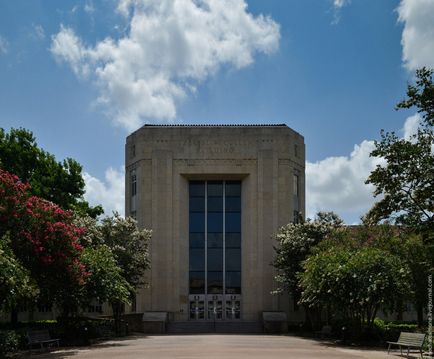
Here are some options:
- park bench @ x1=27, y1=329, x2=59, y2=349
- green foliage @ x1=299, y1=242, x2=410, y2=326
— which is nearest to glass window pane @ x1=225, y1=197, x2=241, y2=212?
green foliage @ x1=299, y1=242, x2=410, y2=326

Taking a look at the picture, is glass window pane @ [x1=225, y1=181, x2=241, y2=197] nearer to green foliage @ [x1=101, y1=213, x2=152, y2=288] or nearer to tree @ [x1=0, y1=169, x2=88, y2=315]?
green foliage @ [x1=101, y1=213, x2=152, y2=288]

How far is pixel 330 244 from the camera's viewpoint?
1508 inches

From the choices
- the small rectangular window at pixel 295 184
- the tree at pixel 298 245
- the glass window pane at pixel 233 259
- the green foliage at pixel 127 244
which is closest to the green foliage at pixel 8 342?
the green foliage at pixel 127 244

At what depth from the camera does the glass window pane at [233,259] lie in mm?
50844

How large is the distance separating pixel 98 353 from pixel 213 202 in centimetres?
2723

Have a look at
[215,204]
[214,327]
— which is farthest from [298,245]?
[215,204]

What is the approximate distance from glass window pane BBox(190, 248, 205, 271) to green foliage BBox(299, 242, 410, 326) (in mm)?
19052

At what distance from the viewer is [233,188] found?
52.2 metres

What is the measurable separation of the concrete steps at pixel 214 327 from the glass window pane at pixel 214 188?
9820 mm

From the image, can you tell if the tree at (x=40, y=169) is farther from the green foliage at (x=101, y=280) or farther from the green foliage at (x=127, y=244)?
the green foliage at (x=101, y=280)

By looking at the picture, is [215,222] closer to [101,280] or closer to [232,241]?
[232,241]

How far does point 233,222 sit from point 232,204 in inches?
55.3

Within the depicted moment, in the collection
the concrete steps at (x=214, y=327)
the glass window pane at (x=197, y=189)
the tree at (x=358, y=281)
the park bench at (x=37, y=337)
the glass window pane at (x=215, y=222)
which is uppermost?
the glass window pane at (x=197, y=189)

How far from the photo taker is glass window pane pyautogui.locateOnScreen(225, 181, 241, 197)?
52.0 m
